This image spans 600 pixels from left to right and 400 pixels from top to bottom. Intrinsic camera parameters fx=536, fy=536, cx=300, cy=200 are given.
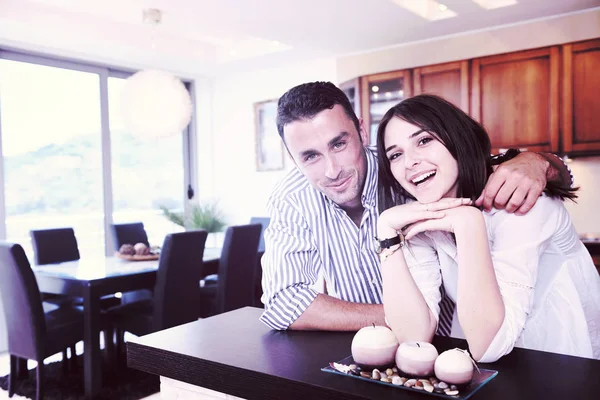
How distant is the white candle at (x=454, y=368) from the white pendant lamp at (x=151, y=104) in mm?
2951

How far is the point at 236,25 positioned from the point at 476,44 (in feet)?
6.83

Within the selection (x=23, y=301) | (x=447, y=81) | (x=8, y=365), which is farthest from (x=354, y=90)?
(x=8, y=365)

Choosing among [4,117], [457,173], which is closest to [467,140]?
[457,173]

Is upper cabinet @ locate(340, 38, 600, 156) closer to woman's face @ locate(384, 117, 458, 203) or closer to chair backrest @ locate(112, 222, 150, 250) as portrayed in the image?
chair backrest @ locate(112, 222, 150, 250)

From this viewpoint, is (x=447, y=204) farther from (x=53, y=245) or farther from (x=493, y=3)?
(x=53, y=245)

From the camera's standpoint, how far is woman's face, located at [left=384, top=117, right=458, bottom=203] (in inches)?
54.3

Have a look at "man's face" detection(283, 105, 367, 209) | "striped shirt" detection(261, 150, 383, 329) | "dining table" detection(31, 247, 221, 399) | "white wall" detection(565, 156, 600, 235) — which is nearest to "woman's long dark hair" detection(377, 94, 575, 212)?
"man's face" detection(283, 105, 367, 209)

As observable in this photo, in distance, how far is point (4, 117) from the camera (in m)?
4.84

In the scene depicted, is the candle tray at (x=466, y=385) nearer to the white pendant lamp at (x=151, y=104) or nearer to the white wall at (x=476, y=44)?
the white pendant lamp at (x=151, y=104)

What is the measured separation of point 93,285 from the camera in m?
3.24

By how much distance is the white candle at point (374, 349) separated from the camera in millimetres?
1035

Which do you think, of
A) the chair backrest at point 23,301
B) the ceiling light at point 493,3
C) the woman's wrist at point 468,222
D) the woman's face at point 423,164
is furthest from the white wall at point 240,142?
the woman's wrist at point 468,222

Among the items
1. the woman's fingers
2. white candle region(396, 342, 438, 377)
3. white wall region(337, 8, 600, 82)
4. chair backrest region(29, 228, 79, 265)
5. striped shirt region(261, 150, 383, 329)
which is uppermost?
white wall region(337, 8, 600, 82)

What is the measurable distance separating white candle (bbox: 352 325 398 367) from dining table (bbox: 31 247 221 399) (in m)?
2.56
